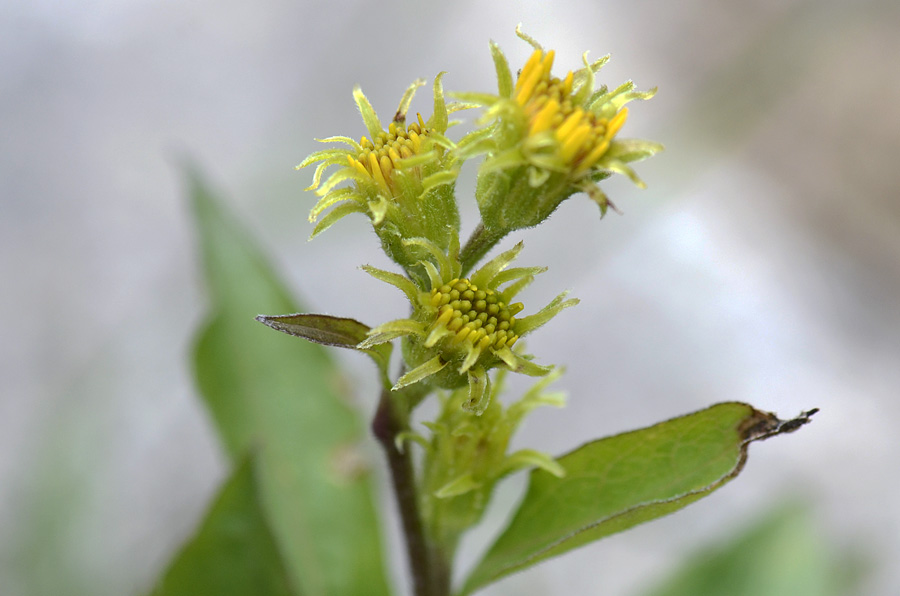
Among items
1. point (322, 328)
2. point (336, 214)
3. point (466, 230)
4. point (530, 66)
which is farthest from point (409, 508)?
point (466, 230)

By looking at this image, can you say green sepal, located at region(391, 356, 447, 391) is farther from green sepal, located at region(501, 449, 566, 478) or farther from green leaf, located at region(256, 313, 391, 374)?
green sepal, located at region(501, 449, 566, 478)

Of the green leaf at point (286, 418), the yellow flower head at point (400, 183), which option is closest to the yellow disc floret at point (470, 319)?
the yellow flower head at point (400, 183)

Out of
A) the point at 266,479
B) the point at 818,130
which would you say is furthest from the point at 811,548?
the point at 818,130

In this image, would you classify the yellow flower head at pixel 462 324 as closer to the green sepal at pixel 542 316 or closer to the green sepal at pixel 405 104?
the green sepal at pixel 542 316

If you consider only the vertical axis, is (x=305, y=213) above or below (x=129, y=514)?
above

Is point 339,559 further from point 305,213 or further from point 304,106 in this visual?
point 304,106

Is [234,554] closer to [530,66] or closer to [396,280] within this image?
[396,280]
